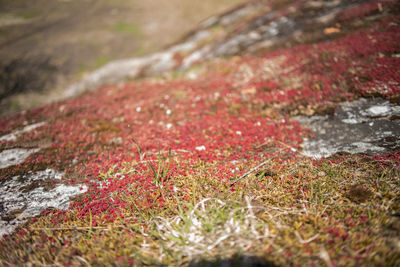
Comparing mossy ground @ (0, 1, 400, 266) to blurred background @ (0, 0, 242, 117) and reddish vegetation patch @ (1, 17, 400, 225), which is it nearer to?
reddish vegetation patch @ (1, 17, 400, 225)

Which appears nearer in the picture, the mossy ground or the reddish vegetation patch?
the mossy ground

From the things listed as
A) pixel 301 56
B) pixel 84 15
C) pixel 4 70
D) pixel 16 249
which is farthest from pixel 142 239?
pixel 84 15

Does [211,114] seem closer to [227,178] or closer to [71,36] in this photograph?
[227,178]

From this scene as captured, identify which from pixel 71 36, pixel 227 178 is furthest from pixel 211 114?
pixel 71 36

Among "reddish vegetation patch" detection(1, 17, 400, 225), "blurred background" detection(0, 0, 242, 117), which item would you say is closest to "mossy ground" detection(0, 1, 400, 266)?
"reddish vegetation patch" detection(1, 17, 400, 225)

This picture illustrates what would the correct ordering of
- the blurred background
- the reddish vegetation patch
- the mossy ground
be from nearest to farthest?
1. the mossy ground
2. the reddish vegetation patch
3. the blurred background

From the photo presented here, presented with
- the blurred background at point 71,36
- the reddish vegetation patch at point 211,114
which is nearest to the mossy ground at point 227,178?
the reddish vegetation patch at point 211,114

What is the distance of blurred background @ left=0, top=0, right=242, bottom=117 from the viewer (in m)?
17.3

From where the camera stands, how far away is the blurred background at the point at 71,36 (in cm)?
1730

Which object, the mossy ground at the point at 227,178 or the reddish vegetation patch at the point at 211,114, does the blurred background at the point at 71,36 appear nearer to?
the reddish vegetation patch at the point at 211,114

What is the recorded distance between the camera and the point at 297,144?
6.70 metres

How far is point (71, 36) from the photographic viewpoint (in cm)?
2405

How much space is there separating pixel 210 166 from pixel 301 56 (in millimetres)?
9513

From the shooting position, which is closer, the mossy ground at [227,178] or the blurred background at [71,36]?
the mossy ground at [227,178]
